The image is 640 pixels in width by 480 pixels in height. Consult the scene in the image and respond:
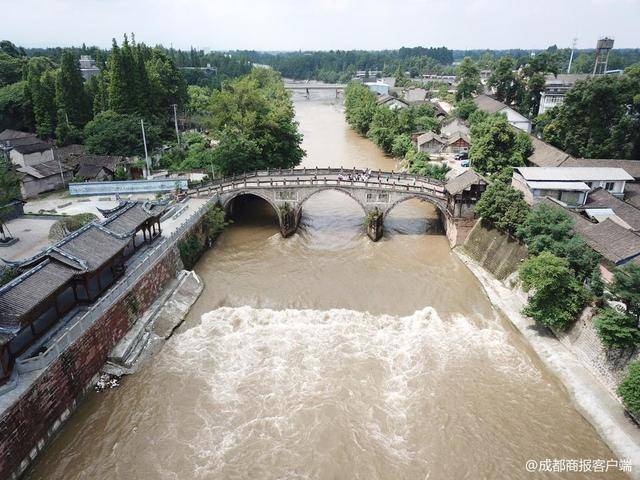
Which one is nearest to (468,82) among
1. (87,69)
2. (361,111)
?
(361,111)

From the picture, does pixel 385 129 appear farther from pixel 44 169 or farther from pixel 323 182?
pixel 44 169

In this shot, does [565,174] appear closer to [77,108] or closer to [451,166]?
[451,166]

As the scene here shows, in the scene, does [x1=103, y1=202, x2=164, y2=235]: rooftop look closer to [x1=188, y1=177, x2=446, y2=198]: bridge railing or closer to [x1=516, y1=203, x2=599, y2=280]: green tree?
[x1=188, y1=177, x2=446, y2=198]: bridge railing

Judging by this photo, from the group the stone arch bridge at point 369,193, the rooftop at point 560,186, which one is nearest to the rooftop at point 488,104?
the stone arch bridge at point 369,193

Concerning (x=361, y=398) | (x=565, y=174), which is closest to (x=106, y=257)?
(x=361, y=398)

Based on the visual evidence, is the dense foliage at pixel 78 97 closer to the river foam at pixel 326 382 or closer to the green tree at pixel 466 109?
the river foam at pixel 326 382
